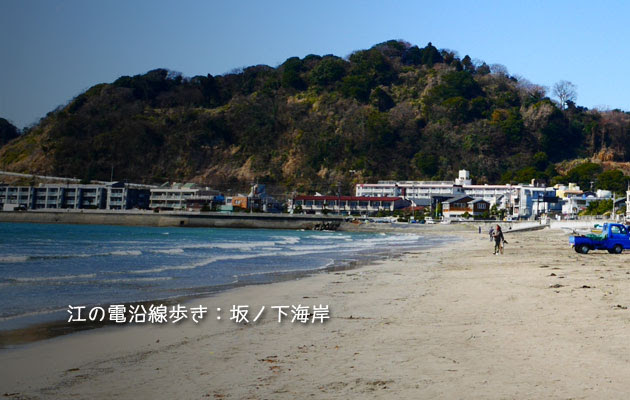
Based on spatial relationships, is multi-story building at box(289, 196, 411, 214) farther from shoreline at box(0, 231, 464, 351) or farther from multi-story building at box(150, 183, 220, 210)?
shoreline at box(0, 231, 464, 351)

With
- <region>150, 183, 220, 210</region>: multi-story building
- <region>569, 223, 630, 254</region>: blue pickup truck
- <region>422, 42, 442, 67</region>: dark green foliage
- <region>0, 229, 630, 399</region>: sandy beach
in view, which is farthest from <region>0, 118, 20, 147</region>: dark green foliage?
<region>0, 229, 630, 399</region>: sandy beach

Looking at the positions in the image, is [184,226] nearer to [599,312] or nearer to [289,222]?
[289,222]

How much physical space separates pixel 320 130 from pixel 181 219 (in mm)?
61174

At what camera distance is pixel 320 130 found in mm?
142875

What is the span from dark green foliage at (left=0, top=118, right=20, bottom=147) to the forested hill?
44.5 ft

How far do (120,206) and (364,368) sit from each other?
11540 centimetres

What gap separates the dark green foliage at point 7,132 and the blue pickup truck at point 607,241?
189 metres

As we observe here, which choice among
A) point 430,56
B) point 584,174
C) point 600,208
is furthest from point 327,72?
point 600,208

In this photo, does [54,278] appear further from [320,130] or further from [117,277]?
[320,130]

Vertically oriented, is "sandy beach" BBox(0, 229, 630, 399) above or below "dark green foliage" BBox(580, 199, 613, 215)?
below

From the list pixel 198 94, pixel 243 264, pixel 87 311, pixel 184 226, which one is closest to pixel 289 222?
pixel 184 226

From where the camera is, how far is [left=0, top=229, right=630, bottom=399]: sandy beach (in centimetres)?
582

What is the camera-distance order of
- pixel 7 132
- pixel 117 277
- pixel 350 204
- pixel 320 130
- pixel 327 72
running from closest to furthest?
pixel 117 277 → pixel 350 204 → pixel 320 130 → pixel 327 72 → pixel 7 132

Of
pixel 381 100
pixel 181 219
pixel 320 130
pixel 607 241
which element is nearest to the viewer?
pixel 607 241
